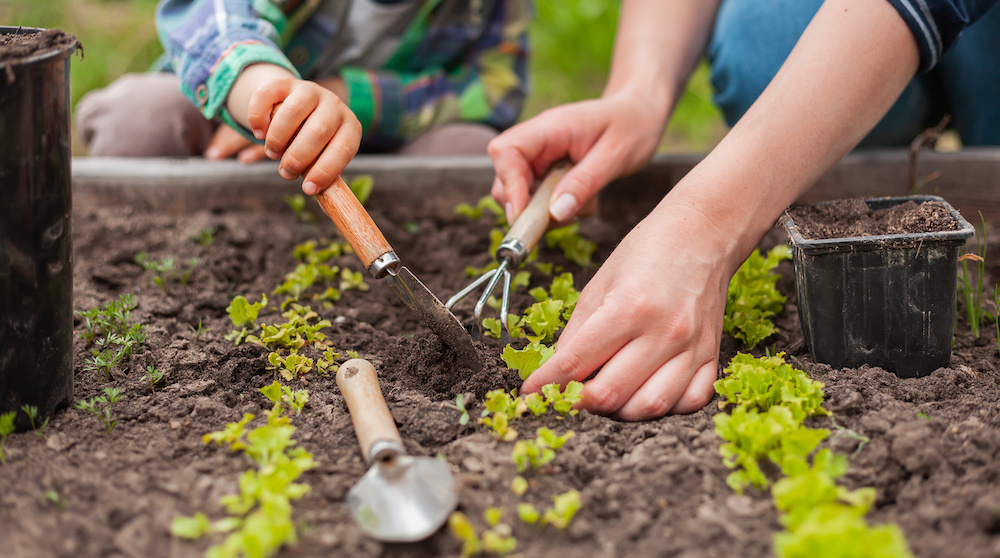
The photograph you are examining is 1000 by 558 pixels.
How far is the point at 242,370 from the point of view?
1681 millimetres

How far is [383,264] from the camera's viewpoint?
1525 millimetres

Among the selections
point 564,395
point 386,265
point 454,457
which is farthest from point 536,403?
point 386,265

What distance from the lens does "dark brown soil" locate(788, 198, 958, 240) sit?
1600mm

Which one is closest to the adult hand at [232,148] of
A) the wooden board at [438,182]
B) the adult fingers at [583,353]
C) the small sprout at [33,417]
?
the wooden board at [438,182]

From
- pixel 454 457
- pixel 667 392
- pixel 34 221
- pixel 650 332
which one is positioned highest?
pixel 34 221

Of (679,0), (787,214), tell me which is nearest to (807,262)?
(787,214)

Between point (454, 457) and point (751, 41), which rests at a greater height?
point (751, 41)

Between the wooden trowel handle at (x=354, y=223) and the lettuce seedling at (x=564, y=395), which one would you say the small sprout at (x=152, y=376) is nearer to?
the wooden trowel handle at (x=354, y=223)

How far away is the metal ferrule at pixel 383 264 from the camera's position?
1.53m

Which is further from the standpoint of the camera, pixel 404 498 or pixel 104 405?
pixel 104 405

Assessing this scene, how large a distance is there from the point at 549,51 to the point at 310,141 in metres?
3.44

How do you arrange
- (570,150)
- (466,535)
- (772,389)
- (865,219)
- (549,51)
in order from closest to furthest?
1. (466,535)
2. (772,389)
3. (865,219)
4. (570,150)
5. (549,51)

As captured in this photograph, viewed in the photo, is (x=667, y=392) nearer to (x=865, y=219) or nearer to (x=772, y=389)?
(x=772, y=389)

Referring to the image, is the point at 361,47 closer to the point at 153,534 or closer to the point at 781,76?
the point at 781,76
